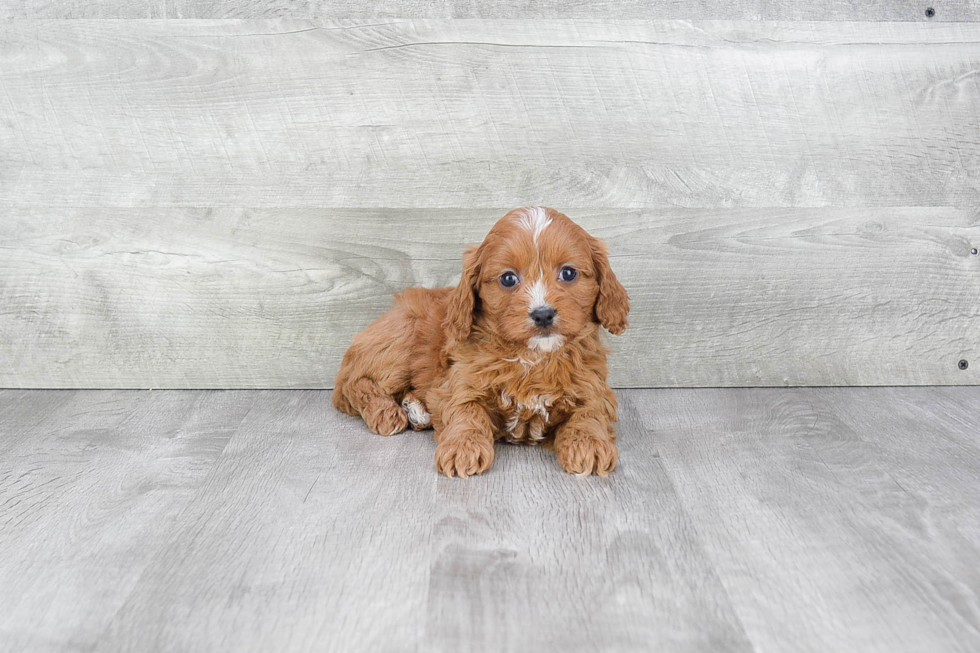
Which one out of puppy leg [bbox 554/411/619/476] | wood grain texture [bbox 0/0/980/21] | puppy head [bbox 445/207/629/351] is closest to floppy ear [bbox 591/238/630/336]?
puppy head [bbox 445/207/629/351]

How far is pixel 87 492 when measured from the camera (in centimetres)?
201

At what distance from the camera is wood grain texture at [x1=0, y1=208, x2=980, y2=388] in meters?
2.77

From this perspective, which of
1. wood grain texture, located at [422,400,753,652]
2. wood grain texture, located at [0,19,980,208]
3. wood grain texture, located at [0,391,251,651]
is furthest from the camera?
wood grain texture, located at [0,19,980,208]

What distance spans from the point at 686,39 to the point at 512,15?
1.94 ft

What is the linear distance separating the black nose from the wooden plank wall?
0.84 m

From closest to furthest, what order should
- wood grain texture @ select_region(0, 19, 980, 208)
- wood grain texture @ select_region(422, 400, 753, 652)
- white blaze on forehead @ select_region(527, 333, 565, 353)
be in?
wood grain texture @ select_region(422, 400, 753, 652)
white blaze on forehead @ select_region(527, 333, 565, 353)
wood grain texture @ select_region(0, 19, 980, 208)

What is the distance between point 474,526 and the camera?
181cm

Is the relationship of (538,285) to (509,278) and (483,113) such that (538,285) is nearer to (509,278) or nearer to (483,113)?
(509,278)

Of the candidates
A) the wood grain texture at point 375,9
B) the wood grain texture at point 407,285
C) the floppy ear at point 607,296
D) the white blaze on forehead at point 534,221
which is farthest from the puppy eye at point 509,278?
the wood grain texture at point 375,9

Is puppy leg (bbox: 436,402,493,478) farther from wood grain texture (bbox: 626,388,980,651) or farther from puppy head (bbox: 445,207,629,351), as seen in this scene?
wood grain texture (bbox: 626,388,980,651)

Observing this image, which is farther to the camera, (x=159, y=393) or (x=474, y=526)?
(x=159, y=393)

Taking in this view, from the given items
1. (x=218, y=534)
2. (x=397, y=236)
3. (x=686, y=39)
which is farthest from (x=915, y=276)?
(x=218, y=534)

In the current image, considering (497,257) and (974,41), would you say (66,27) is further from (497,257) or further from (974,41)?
(974,41)

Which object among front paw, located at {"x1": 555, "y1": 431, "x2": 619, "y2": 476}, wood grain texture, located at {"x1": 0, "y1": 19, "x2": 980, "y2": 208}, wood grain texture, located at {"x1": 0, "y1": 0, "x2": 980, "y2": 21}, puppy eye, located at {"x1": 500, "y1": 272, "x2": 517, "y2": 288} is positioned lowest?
front paw, located at {"x1": 555, "y1": 431, "x2": 619, "y2": 476}
